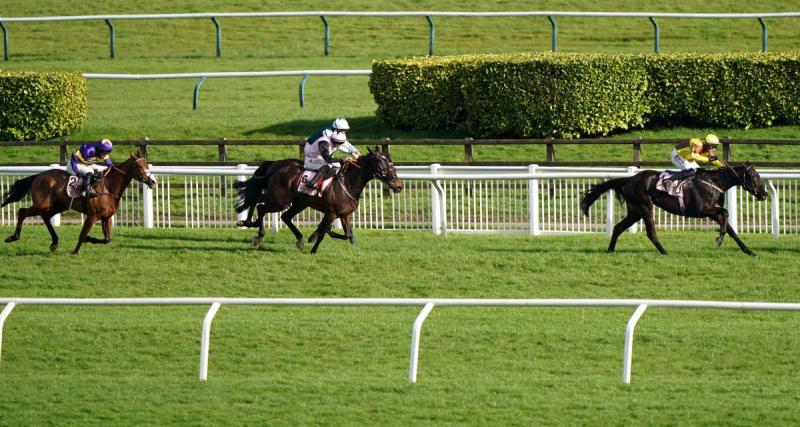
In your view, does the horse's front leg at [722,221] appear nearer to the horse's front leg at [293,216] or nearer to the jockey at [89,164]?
the horse's front leg at [293,216]

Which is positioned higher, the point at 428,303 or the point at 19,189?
the point at 19,189

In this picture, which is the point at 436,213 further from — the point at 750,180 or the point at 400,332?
the point at 400,332

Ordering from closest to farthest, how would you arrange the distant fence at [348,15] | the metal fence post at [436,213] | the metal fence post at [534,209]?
the metal fence post at [534,209] < the metal fence post at [436,213] < the distant fence at [348,15]

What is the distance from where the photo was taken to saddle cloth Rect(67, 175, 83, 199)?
15297 mm

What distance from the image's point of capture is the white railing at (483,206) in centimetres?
1605

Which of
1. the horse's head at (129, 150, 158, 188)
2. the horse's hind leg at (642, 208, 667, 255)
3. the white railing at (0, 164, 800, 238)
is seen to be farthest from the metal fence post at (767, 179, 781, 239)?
the horse's head at (129, 150, 158, 188)

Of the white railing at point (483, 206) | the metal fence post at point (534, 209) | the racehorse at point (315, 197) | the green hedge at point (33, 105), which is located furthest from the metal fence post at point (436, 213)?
the green hedge at point (33, 105)

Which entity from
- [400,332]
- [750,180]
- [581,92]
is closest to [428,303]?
[400,332]

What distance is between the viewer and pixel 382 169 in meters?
15.6

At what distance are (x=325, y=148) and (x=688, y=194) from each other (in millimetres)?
3762

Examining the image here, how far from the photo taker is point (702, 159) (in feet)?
51.0

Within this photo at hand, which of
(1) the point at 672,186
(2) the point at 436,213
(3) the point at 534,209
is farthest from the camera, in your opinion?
(2) the point at 436,213

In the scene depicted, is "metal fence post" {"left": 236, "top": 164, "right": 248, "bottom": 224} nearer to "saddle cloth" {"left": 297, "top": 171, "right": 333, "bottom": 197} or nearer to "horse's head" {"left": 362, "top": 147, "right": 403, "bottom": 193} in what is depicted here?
"saddle cloth" {"left": 297, "top": 171, "right": 333, "bottom": 197}

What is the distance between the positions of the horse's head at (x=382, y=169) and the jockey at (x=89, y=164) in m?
2.68
